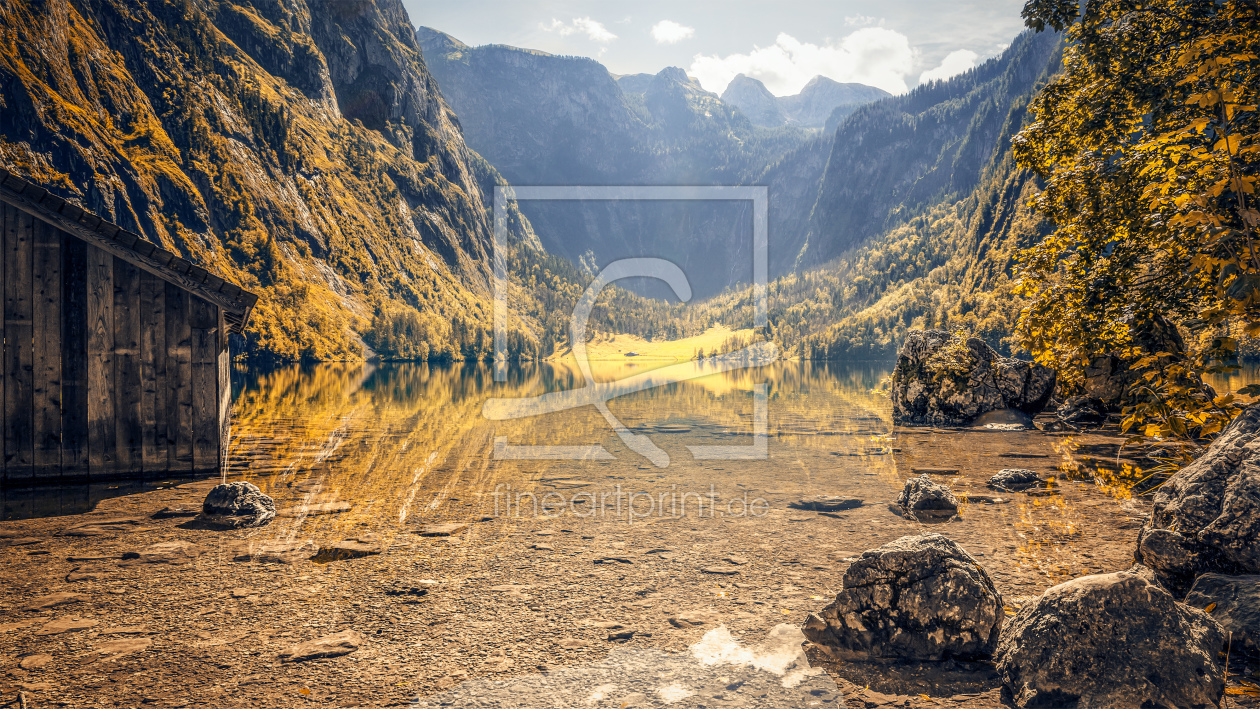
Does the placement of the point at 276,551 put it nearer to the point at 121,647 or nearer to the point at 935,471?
the point at 121,647

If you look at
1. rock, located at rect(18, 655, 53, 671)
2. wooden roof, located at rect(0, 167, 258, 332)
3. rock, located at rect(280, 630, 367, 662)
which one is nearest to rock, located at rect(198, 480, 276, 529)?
rock, located at rect(18, 655, 53, 671)

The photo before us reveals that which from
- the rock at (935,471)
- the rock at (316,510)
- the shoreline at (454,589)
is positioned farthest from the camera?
the rock at (935,471)

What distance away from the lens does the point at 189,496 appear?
12273 mm

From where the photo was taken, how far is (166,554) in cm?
895

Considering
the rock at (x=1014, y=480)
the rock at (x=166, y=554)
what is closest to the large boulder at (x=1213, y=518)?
the rock at (x=1014, y=480)

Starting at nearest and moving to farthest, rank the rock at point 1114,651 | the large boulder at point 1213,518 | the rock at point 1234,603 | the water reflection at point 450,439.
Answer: the rock at point 1114,651 → the rock at point 1234,603 → the large boulder at point 1213,518 → the water reflection at point 450,439

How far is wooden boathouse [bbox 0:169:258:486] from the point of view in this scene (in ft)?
42.2

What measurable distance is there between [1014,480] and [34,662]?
15592 mm

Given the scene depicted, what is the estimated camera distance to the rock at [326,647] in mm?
6031

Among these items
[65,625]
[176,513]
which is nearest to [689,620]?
[65,625]

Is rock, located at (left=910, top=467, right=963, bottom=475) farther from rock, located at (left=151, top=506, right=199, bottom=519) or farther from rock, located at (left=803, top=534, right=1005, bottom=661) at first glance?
rock, located at (left=151, top=506, right=199, bottom=519)

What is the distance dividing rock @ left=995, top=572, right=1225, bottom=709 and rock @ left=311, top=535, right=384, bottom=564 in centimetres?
807

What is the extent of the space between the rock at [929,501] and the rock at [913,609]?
5.47m

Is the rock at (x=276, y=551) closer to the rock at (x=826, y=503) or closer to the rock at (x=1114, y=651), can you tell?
the rock at (x=826, y=503)
